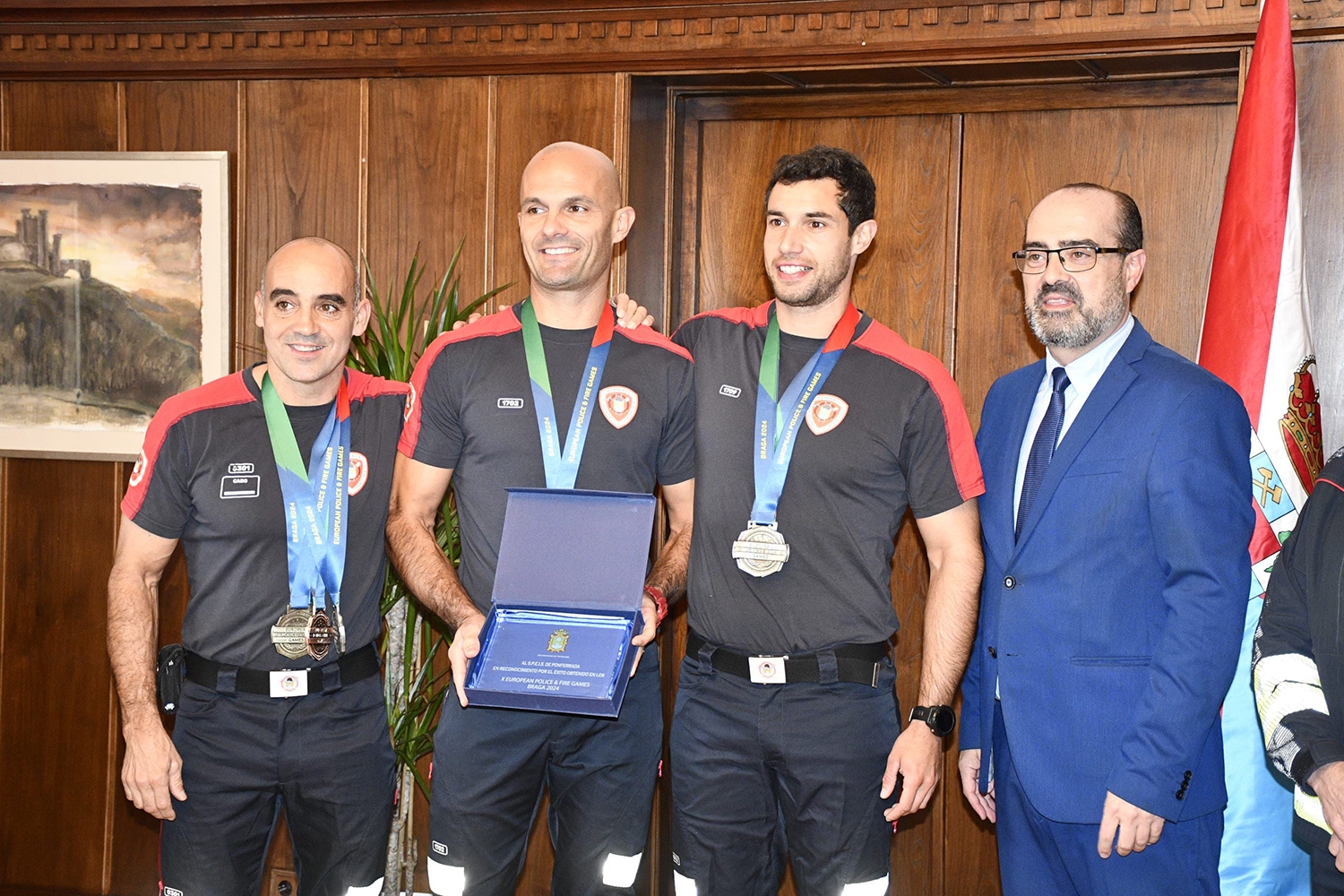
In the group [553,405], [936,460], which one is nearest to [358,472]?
[553,405]

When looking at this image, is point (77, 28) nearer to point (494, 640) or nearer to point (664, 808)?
point (494, 640)

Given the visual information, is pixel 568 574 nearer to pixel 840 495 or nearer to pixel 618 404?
pixel 618 404

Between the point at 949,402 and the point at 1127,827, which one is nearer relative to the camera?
the point at 1127,827

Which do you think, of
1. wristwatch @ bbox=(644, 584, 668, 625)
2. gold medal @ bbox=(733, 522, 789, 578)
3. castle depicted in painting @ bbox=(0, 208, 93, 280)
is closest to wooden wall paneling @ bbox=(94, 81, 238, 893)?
castle depicted in painting @ bbox=(0, 208, 93, 280)

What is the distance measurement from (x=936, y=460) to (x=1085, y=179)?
5.19 feet

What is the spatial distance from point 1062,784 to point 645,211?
2180 millimetres

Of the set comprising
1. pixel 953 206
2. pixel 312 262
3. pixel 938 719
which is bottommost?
pixel 938 719

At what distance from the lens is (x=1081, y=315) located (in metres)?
2.35

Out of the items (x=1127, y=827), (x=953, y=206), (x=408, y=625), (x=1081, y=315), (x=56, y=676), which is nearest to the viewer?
(x=1127, y=827)

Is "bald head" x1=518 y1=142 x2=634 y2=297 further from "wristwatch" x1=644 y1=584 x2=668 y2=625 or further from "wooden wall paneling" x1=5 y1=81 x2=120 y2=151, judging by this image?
"wooden wall paneling" x1=5 y1=81 x2=120 y2=151

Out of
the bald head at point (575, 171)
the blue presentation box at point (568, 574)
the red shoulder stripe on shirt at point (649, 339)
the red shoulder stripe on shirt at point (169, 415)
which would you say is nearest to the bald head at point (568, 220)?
the bald head at point (575, 171)

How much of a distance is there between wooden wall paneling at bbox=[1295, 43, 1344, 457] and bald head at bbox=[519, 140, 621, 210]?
1.89m

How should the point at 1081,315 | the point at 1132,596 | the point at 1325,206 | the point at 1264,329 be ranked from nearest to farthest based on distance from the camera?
1. the point at 1132,596
2. the point at 1081,315
3. the point at 1264,329
4. the point at 1325,206

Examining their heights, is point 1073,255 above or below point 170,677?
above
